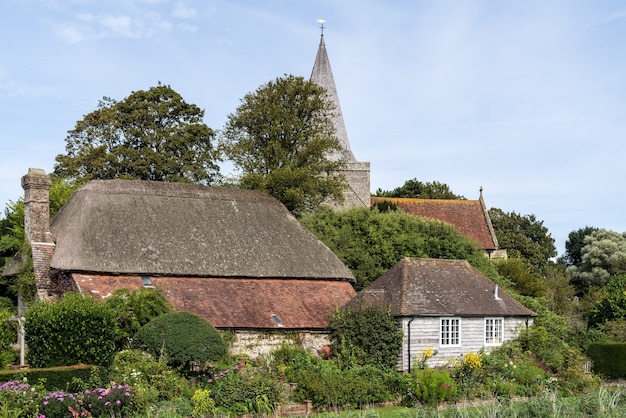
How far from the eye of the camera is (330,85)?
58.3 m

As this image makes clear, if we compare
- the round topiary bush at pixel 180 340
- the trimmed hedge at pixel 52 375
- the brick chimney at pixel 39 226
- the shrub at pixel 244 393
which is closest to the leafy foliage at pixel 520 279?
the round topiary bush at pixel 180 340

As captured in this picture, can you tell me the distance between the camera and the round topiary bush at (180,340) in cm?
2542

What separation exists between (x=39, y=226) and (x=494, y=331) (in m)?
17.6

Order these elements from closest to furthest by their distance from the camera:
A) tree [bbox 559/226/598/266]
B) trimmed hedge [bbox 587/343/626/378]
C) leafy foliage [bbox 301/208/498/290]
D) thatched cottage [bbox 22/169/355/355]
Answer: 1. thatched cottage [bbox 22/169/355/355]
2. trimmed hedge [bbox 587/343/626/378]
3. leafy foliage [bbox 301/208/498/290]
4. tree [bbox 559/226/598/266]

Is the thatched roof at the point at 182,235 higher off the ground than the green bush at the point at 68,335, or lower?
higher

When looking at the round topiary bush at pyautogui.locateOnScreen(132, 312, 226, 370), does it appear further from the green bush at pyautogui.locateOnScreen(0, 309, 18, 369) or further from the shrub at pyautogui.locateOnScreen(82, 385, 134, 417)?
the green bush at pyautogui.locateOnScreen(0, 309, 18, 369)

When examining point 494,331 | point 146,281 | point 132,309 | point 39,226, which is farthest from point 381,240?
point 39,226

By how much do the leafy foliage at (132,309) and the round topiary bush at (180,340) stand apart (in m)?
2.07

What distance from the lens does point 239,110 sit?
160 feet

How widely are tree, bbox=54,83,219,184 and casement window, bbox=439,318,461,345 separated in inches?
815

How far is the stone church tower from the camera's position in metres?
56.8

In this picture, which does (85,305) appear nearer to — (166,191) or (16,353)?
(16,353)

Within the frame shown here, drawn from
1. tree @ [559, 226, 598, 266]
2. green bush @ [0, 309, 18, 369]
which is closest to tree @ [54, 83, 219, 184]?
green bush @ [0, 309, 18, 369]

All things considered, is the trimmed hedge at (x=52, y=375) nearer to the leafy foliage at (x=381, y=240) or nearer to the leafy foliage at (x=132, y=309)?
the leafy foliage at (x=132, y=309)
